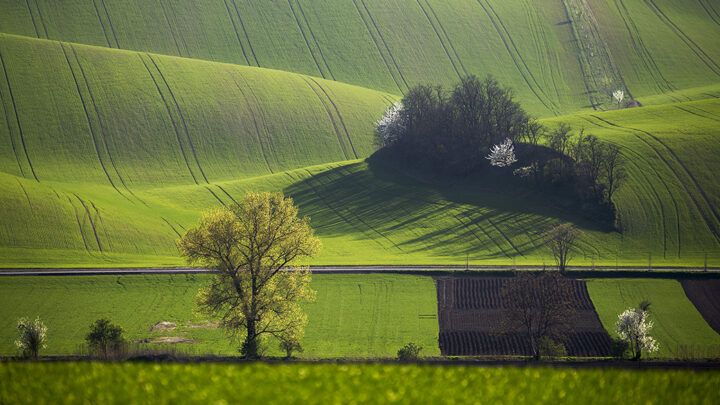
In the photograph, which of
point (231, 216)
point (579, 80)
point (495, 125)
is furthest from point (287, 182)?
point (579, 80)

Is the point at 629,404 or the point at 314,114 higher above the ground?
the point at 314,114

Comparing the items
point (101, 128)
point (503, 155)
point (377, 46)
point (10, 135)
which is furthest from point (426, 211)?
point (377, 46)

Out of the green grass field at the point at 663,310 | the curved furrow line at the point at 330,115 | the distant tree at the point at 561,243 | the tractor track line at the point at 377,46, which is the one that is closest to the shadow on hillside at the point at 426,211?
the distant tree at the point at 561,243

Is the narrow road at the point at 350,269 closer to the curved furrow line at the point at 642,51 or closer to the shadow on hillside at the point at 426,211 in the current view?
the shadow on hillside at the point at 426,211

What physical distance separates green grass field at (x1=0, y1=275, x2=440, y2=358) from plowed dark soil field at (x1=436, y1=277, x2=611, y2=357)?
4.98 ft

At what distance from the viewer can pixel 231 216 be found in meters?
55.6

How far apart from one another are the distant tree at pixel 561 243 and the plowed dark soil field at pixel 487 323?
4485mm

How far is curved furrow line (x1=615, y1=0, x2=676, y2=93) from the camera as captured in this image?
173125 millimetres

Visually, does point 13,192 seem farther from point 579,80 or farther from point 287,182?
point 579,80

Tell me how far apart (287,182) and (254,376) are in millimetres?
101785

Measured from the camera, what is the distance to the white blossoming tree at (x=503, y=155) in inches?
4242

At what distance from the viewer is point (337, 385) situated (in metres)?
18.6

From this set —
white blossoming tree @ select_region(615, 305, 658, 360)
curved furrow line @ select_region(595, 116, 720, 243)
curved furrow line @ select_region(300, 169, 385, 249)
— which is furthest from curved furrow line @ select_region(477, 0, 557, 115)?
white blossoming tree @ select_region(615, 305, 658, 360)

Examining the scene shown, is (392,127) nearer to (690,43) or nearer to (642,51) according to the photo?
(642,51)
